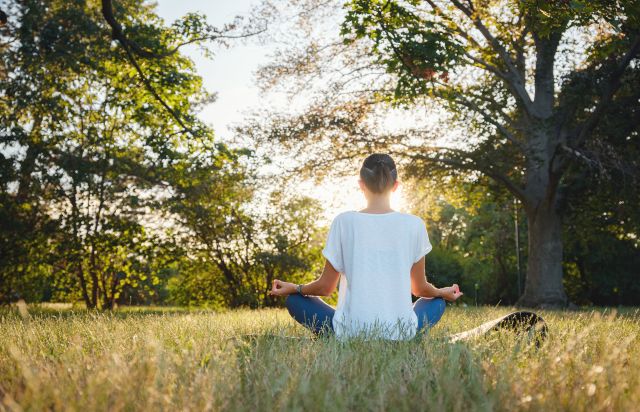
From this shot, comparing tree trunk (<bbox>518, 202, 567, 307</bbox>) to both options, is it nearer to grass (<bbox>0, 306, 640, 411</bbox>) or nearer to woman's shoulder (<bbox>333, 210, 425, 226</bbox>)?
woman's shoulder (<bbox>333, 210, 425, 226</bbox>)

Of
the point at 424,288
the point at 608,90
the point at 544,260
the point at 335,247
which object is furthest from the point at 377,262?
the point at 544,260

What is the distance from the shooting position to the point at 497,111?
15.0 meters

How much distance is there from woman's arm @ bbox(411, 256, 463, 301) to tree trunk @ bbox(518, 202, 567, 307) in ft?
36.3

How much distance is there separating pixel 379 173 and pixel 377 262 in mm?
644

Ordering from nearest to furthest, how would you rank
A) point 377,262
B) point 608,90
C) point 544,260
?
1. point 377,262
2. point 608,90
3. point 544,260

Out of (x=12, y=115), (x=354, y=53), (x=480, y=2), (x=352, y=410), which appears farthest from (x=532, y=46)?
(x=352, y=410)

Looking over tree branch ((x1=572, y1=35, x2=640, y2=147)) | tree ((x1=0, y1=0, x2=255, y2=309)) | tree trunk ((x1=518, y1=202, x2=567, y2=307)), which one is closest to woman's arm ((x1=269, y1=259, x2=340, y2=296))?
tree ((x1=0, y1=0, x2=255, y2=309))

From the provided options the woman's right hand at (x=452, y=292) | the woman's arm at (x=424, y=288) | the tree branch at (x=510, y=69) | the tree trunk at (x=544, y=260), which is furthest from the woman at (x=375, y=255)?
the tree trunk at (x=544, y=260)

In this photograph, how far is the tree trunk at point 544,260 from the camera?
14.5 m

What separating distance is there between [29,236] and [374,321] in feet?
40.2

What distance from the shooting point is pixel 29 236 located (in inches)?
545

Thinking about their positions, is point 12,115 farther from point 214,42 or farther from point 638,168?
point 638,168

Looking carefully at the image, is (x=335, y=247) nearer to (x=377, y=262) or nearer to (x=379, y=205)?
(x=377, y=262)

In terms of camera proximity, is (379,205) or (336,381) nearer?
(336,381)
